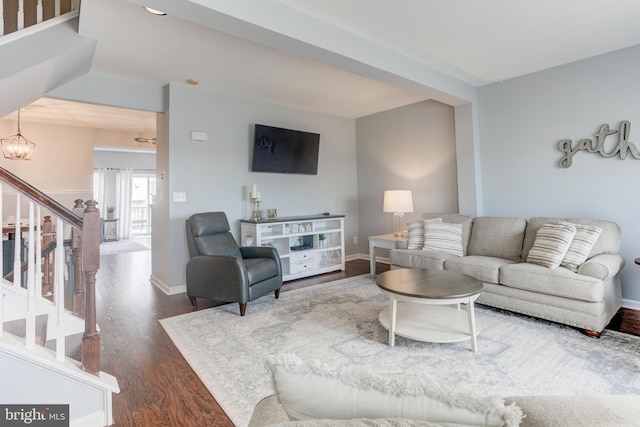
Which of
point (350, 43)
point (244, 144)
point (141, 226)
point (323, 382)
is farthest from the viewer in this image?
point (141, 226)

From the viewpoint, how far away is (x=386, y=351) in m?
2.31

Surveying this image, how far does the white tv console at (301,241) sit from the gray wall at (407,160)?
970mm

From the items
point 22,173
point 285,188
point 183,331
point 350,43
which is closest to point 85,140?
point 22,173

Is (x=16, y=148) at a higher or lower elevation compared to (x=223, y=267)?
higher

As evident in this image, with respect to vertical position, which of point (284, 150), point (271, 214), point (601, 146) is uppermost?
point (284, 150)

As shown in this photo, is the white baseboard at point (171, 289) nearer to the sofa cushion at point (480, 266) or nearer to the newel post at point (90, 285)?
the newel post at point (90, 285)

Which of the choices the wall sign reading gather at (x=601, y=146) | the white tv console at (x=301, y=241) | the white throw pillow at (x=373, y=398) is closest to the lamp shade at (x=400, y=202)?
the white tv console at (x=301, y=241)

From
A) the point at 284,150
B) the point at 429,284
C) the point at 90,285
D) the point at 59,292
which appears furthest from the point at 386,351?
the point at 284,150

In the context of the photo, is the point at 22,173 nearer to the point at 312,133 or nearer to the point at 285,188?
the point at 285,188

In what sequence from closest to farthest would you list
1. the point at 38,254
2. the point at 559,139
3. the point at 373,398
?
the point at 373,398
the point at 38,254
the point at 559,139

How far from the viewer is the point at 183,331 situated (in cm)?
275

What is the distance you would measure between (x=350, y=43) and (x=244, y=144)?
2.23 metres

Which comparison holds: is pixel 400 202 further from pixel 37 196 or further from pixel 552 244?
pixel 37 196

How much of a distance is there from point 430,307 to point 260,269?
5.55ft
